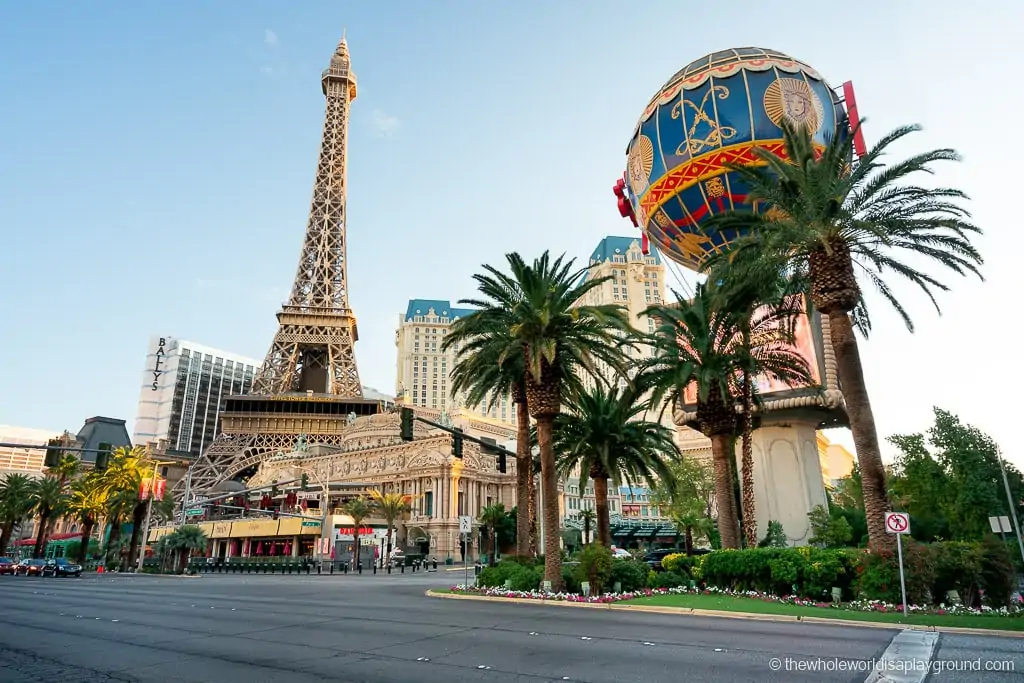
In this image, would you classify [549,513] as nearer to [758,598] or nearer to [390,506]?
[758,598]

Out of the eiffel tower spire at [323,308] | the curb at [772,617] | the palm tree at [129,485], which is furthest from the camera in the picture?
the eiffel tower spire at [323,308]

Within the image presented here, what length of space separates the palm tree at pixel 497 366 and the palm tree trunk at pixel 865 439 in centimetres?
1082

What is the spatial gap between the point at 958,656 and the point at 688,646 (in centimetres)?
397

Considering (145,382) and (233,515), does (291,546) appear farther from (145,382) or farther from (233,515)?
(145,382)

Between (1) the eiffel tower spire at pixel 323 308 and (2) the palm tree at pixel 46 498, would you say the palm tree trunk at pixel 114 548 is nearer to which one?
(2) the palm tree at pixel 46 498

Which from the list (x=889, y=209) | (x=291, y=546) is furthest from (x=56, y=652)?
(x=291, y=546)

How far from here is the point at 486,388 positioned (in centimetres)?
2566

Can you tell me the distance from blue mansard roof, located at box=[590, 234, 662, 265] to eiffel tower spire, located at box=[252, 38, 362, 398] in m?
68.0

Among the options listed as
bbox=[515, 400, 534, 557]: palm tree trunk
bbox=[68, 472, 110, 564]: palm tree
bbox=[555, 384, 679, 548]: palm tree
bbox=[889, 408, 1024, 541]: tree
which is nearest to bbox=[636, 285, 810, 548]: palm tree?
bbox=[555, 384, 679, 548]: palm tree


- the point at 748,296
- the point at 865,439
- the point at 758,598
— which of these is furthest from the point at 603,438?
the point at 865,439

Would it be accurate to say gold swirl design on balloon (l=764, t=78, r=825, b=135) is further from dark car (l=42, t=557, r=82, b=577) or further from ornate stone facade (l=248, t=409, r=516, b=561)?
ornate stone facade (l=248, t=409, r=516, b=561)

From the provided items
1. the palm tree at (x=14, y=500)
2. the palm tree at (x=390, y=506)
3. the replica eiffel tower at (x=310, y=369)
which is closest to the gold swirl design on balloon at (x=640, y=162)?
the palm tree at (x=390, y=506)

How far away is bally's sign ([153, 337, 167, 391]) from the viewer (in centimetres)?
13275

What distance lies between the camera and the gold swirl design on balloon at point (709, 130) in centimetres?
2534
